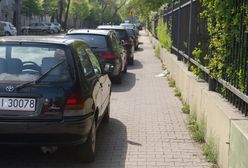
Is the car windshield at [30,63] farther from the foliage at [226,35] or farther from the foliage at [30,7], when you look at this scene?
the foliage at [30,7]

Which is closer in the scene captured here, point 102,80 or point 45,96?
point 45,96

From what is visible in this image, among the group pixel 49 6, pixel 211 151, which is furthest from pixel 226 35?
pixel 49 6

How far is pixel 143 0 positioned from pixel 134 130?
2828 centimetres

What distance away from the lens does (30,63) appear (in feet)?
18.0

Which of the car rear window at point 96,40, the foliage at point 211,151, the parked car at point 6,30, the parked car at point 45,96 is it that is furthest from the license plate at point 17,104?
the parked car at point 6,30

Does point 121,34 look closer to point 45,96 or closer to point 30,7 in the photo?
point 45,96

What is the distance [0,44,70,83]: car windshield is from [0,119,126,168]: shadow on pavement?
1110 millimetres

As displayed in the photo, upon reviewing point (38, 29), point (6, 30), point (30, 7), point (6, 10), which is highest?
point (30, 7)

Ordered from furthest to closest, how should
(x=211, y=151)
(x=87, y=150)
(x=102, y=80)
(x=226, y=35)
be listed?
(x=102, y=80) → (x=211, y=151) → (x=226, y=35) → (x=87, y=150)

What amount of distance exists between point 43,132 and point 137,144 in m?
1.90

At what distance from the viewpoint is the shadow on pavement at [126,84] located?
1236 centimetres

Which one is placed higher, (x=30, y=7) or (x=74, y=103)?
(x=30, y=7)

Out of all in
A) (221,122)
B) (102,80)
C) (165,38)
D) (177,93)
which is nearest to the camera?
(221,122)

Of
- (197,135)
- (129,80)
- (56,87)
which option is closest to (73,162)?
(56,87)
